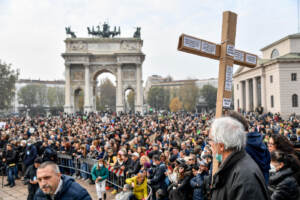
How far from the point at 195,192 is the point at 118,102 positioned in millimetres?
40309

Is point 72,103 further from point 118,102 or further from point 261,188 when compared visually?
point 261,188

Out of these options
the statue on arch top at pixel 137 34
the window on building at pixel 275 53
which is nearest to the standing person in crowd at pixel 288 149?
the statue on arch top at pixel 137 34

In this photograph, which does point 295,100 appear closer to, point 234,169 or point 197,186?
point 197,186

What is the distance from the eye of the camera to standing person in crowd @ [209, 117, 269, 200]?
162cm

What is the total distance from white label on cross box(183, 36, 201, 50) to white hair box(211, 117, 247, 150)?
2.00m

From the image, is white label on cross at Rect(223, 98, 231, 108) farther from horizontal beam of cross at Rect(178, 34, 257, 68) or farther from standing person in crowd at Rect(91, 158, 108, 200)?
standing person in crowd at Rect(91, 158, 108, 200)

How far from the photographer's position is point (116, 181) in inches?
320

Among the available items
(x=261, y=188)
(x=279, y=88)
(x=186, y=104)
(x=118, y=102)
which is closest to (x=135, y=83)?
(x=118, y=102)

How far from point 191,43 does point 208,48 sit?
1.21 feet

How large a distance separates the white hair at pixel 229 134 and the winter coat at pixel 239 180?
0.20ft

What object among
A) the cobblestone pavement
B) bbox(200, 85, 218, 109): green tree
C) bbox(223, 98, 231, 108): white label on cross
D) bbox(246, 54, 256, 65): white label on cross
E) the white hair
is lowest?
the cobblestone pavement

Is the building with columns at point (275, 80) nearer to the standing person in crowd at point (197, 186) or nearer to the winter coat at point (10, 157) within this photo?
the standing person in crowd at point (197, 186)

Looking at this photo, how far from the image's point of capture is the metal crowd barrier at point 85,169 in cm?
776

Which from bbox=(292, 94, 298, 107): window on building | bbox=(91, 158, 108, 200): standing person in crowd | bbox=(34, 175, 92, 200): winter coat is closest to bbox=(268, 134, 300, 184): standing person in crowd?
bbox=(34, 175, 92, 200): winter coat
